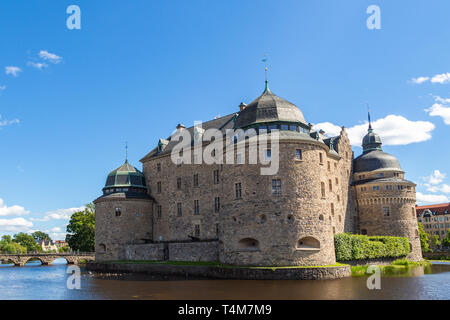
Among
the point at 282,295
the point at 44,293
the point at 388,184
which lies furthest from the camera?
the point at 388,184

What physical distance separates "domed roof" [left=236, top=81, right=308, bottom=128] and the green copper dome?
17.6 metres

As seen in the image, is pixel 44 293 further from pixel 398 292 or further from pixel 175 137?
pixel 175 137

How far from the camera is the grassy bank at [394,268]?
32375mm

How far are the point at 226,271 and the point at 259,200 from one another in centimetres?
567

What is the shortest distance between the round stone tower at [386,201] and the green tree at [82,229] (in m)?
39.9

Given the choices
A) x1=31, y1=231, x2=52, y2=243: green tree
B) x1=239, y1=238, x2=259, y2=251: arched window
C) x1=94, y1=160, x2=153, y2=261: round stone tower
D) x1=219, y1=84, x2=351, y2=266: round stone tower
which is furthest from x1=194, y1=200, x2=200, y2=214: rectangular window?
x1=31, y1=231, x2=52, y2=243: green tree

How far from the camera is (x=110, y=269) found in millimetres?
41250

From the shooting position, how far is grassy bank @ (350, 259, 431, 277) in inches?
1275

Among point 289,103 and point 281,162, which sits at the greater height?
point 289,103

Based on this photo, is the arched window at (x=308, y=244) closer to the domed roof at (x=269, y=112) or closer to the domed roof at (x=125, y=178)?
the domed roof at (x=269, y=112)

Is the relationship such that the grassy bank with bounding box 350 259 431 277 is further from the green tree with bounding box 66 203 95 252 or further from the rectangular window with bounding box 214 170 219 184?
the green tree with bounding box 66 203 95 252
